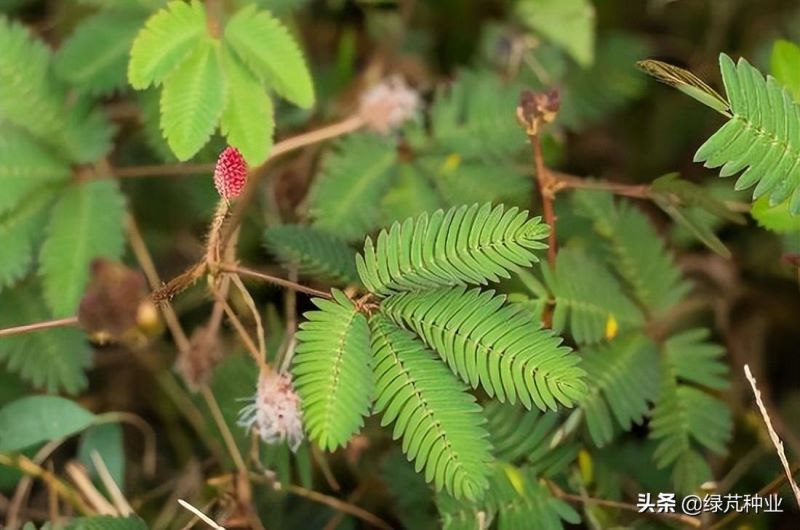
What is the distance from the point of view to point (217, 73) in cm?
132

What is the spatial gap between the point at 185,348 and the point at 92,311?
248 mm

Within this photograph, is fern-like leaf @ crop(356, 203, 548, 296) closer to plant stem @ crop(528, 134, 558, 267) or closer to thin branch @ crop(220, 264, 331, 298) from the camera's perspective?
thin branch @ crop(220, 264, 331, 298)

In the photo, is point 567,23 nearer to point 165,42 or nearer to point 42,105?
point 165,42

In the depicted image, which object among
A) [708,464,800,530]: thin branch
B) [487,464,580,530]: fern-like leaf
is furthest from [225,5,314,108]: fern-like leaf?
[708,464,800,530]: thin branch

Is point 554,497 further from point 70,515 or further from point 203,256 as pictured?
point 70,515

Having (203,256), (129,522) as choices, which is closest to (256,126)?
(203,256)

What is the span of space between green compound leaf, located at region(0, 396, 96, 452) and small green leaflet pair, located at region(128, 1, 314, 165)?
1.63ft

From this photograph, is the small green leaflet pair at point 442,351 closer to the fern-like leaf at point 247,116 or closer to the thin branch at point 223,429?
the fern-like leaf at point 247,116

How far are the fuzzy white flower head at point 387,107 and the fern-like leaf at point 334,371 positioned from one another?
0.63m

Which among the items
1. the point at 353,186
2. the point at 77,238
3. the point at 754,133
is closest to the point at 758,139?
the point at 754,133

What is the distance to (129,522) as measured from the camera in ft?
4.12

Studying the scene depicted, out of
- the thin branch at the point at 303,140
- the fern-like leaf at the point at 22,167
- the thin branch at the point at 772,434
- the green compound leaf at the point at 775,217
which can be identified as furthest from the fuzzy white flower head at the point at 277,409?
the green compound leaf at the point at 775,217

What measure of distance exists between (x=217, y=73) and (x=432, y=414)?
0.61 meters

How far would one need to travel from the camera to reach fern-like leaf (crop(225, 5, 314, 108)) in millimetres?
1355
